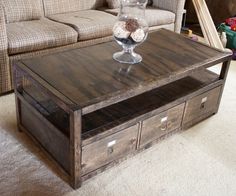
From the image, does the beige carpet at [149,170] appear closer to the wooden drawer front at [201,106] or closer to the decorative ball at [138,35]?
the wooden drawer front at [201,106]

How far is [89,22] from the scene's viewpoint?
2664 millimetres

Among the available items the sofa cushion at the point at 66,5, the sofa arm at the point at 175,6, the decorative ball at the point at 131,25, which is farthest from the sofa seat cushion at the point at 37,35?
the sofa arm at the point at 175,6

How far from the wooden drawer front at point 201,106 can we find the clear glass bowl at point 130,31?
18.1 inches

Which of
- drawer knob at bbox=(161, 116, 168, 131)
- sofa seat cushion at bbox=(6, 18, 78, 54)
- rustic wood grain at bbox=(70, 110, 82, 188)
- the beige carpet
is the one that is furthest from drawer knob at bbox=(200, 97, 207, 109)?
sofa seat cushion at bbox=(6, 18, 78, 54)

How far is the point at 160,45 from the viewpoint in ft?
7.11

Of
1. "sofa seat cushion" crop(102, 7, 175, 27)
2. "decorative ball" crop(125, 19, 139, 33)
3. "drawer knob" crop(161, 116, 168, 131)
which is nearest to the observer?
"decorative ball" crop(125, 19, 139, 33)

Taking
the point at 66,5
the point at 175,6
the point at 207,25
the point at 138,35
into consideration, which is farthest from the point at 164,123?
the point at 207,25

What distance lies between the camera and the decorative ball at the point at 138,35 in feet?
5.79

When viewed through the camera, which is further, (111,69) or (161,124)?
(161,124)

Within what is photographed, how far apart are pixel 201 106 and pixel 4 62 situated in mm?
1392

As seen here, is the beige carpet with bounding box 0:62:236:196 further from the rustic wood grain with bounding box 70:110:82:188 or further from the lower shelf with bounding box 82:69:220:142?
the lower shelf with bounding box 82:69:220:142

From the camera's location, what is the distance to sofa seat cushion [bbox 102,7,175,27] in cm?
302

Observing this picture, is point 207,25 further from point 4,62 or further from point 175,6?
point 4,62

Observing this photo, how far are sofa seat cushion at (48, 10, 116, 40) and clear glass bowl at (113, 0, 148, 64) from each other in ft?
2.36
